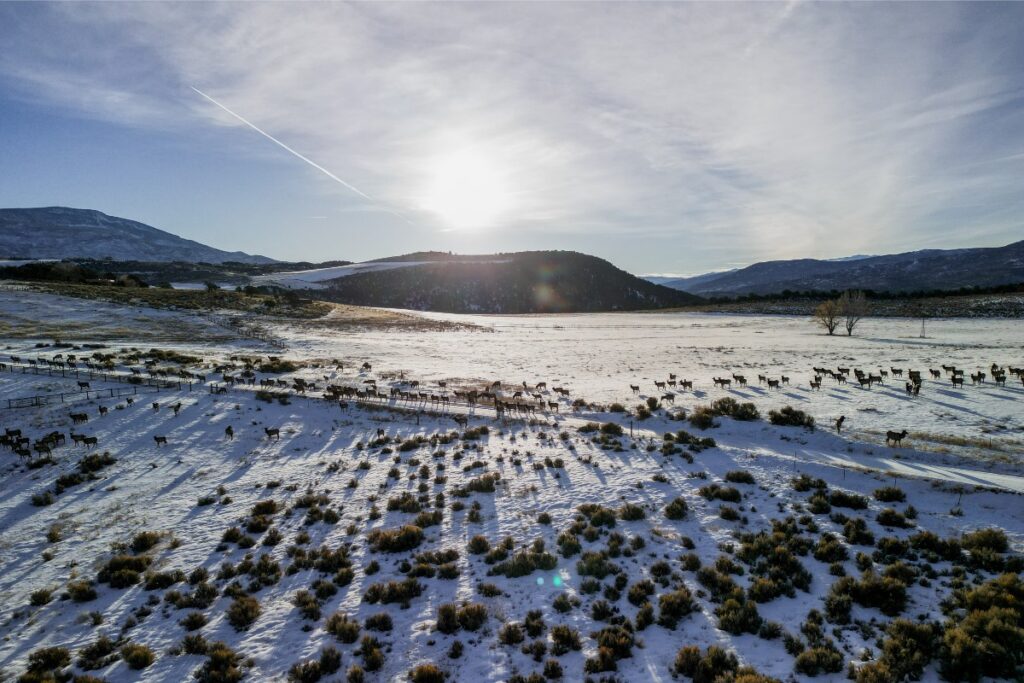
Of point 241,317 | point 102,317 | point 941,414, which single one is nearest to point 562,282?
point 241,317

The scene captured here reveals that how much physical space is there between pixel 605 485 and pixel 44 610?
56.5 feet

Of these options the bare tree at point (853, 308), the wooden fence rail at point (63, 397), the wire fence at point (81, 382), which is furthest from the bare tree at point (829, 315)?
the wooden fence rail at point (63, 397)

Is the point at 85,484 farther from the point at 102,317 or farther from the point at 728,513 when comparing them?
the point at 102,317

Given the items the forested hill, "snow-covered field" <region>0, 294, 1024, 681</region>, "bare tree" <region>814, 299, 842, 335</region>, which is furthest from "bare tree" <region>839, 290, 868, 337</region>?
the forested hill

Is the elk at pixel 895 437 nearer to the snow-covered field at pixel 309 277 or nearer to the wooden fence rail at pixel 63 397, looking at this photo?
the wooden fence rail at pixel 63 397

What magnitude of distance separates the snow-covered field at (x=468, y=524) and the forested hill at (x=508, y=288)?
9726cm

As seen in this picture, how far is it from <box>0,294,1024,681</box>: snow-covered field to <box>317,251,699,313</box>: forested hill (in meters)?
97.3

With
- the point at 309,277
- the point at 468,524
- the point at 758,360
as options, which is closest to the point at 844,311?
the point at 758,360

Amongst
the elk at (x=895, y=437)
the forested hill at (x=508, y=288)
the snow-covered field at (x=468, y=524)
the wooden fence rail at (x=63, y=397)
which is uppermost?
the forested hill at (x=508, y=288)

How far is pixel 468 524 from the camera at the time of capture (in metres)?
15.6

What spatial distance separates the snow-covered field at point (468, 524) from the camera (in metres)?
10.4

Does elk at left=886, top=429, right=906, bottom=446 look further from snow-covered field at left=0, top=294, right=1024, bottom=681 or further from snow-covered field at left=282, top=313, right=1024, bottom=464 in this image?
snow-covered field at left=282, top=313, right=1024, bottom=464

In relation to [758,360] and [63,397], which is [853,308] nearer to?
[758,360]

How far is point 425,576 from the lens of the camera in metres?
13.0
